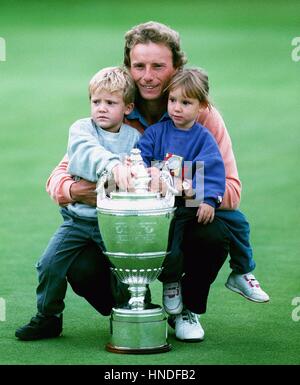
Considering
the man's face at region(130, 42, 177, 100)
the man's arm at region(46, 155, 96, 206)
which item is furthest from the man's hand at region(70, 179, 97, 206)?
the man's face at region(130, 42, 177, 100)

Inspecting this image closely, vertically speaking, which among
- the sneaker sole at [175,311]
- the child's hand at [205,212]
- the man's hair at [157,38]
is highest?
the man's hair at [157,38]

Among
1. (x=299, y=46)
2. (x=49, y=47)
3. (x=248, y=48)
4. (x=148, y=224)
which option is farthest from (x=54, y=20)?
(x=148, y=224)

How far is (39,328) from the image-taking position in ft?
14.9

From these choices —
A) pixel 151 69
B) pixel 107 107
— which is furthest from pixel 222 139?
pixel 107 107

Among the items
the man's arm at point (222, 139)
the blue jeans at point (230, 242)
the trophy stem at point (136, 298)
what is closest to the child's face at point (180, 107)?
the man's arm at point (222, 139)

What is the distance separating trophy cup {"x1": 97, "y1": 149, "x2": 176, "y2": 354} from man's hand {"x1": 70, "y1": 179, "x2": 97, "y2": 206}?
0.80 ft

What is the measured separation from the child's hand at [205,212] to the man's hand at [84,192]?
1.27 feet

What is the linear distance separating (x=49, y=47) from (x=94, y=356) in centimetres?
964

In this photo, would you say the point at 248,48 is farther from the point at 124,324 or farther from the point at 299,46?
the point at 124,324

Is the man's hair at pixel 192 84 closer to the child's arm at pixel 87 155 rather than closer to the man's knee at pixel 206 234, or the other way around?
the child's arm at pixel 87 155

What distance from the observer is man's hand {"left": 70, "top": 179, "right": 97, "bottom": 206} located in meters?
4.46

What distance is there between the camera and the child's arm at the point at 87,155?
4289mm

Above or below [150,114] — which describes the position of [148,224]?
below

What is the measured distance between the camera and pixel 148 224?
414cm
